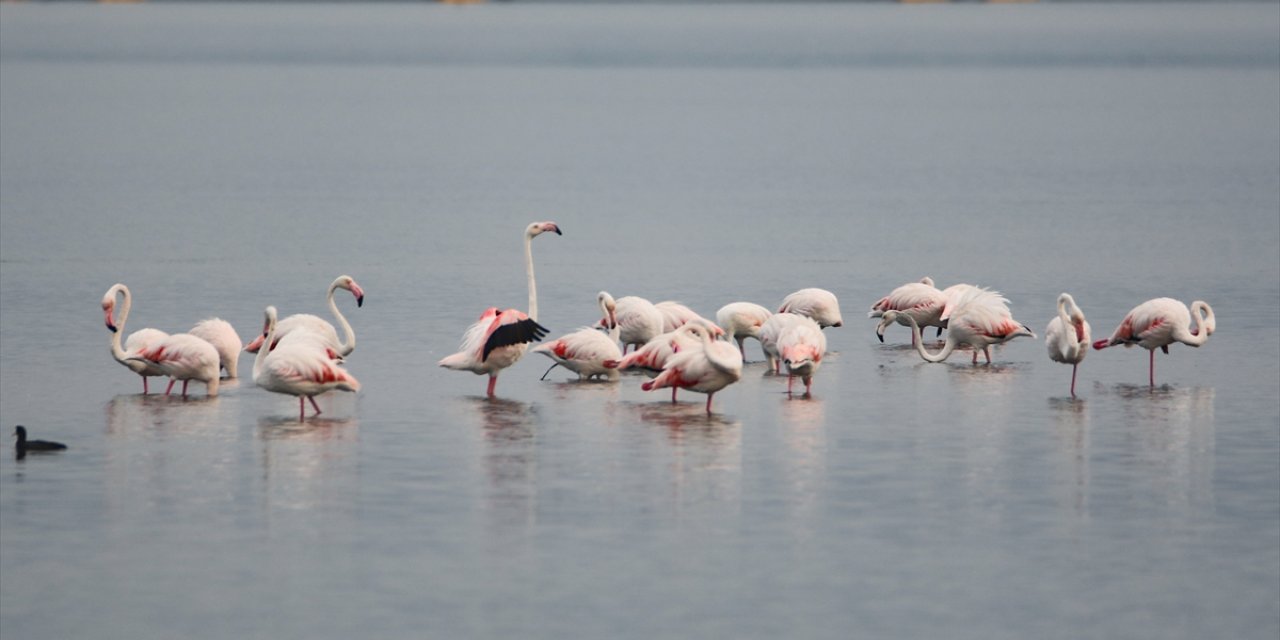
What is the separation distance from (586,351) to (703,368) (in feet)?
5.62

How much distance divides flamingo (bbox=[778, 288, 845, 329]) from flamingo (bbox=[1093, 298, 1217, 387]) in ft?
7.99

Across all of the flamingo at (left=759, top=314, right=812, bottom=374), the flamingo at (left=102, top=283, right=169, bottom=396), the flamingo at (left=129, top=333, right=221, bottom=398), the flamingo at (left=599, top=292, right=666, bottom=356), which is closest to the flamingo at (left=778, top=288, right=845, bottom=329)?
the flamingo at (left=759, top=314, right=812, bottom=374)

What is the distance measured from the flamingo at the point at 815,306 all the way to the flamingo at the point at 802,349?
202 cm

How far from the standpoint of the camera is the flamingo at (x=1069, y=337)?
1557 cm

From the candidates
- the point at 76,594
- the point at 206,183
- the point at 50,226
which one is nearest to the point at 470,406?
the point at 76,594

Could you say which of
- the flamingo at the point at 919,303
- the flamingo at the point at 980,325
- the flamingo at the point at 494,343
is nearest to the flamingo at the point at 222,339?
the flamingo at the point at 494,343

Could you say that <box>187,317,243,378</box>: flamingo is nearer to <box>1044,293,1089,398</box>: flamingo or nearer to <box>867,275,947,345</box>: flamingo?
<box>867,275,947,345</box>: flamingo

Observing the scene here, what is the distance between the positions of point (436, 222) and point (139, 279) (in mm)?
8930

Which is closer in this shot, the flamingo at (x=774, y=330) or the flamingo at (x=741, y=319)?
the flamingo at (x=774, y=330)

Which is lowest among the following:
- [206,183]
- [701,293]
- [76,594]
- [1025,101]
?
[76,594]

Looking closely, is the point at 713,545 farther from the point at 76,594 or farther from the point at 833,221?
the point at 833,221

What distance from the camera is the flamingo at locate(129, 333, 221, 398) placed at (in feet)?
48.7

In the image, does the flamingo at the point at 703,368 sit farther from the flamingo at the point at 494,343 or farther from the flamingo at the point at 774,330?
the flamingo at the point at 774,330

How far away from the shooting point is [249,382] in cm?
1608
